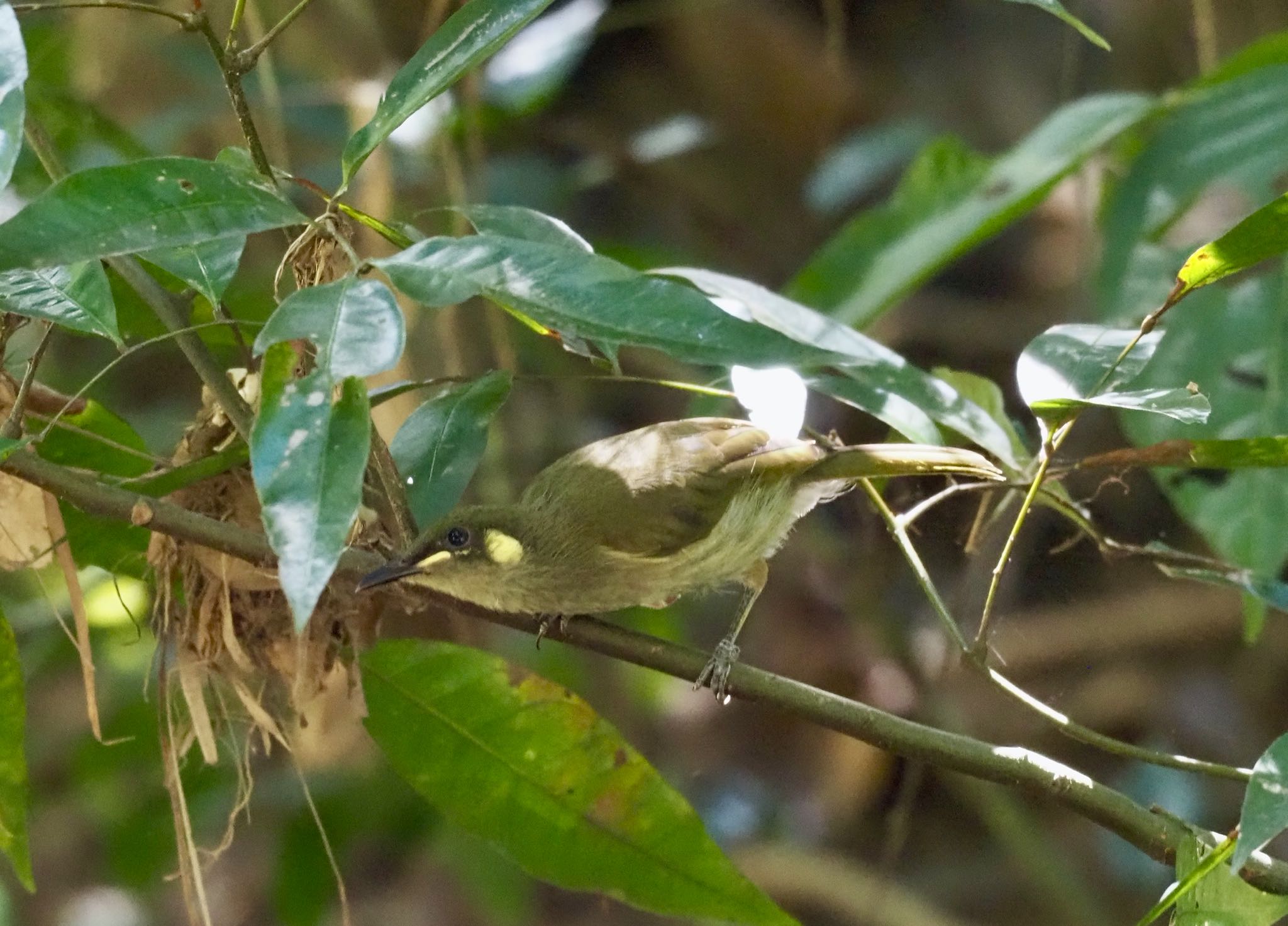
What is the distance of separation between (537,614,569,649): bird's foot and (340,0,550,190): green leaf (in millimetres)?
782

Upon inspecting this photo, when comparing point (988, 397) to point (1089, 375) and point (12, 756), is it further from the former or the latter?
point (12, 756)

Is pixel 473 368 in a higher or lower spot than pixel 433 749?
lower

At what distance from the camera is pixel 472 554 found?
2.00 meters

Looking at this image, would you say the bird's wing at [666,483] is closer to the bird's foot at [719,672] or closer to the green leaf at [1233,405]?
the bird's foot at [719,672]

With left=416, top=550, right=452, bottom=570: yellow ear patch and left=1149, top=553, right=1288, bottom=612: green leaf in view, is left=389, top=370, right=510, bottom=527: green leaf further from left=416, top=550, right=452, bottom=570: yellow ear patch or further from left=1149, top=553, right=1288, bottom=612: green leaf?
left=1149, top=553, right=1288, bottom=612: green leaf

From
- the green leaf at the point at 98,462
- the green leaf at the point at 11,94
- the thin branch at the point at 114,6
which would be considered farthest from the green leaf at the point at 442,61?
the green leaf at the point at 98,462

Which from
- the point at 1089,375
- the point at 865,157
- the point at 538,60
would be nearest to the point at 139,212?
the point at 1089,375

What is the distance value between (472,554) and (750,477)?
0.53 m

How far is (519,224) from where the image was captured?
157 cm

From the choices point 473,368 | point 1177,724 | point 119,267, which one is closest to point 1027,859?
point 1177,724

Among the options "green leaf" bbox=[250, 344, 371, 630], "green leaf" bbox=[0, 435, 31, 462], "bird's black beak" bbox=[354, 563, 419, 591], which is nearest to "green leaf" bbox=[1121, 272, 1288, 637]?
"bird's black beak" bbox=[354, 563, 419, 591]

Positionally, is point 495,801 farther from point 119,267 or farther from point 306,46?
point 306,46

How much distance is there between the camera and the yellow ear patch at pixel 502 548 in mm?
2055

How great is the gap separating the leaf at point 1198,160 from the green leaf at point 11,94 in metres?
1.90
